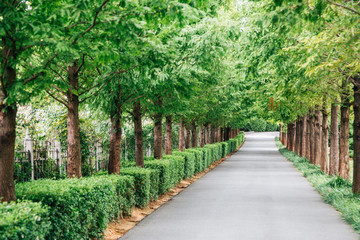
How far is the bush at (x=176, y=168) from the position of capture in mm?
15930

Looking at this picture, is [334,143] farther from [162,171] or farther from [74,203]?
[74,203]

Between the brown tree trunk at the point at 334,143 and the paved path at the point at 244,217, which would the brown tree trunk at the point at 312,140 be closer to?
the brown tree trunk at the point at 334,143

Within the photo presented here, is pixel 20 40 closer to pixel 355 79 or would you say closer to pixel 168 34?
pixel 168 34

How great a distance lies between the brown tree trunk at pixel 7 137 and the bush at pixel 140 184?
5.13 m

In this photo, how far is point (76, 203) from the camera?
6641mm

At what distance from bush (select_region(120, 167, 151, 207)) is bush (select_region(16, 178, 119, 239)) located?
8.50ft

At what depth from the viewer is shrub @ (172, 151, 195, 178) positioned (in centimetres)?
1957

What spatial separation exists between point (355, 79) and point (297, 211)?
16.6 feet

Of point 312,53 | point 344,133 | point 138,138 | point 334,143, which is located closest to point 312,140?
point 334,143

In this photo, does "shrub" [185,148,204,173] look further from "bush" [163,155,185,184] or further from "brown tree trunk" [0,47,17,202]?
"brown tree trunk" [0,47,17,202]

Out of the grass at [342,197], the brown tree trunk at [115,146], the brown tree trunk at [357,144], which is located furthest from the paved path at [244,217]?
the brown tree trunk at [115,146]

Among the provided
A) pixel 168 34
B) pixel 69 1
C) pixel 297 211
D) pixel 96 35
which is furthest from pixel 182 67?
pixel 297 211

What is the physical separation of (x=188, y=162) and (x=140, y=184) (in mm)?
8357

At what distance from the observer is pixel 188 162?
64.6ft
